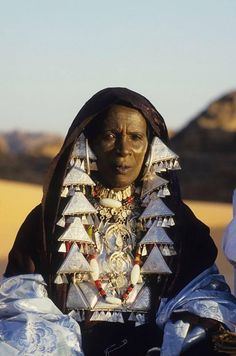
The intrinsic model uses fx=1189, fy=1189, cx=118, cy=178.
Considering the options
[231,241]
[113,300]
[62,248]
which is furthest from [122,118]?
[113,300]

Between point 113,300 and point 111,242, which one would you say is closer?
point 113,300

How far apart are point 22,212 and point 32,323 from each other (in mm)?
17006

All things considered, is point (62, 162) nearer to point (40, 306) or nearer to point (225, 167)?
point (40, 306)

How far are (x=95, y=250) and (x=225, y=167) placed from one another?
87.6 ft

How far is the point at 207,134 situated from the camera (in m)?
36.6

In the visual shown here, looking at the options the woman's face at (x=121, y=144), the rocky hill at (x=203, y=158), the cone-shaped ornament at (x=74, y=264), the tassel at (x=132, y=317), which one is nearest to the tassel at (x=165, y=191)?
the woman's face at (x=121, y=144)

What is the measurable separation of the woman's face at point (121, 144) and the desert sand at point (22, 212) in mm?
11225

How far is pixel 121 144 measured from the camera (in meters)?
7.53

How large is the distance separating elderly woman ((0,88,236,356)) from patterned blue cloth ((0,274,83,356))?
20 millimetres

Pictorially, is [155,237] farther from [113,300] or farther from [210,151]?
[210,151]

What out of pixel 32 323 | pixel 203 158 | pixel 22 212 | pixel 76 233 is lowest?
pixel 22 212

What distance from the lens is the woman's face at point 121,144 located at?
755cm

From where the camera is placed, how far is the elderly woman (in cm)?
753

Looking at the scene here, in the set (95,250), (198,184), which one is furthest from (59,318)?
(198,184)
